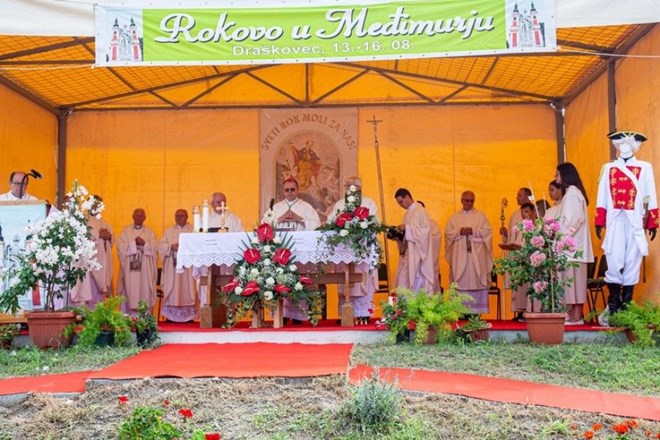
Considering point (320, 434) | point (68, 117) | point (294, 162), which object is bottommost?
point (320, 434)

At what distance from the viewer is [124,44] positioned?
25.5 ft

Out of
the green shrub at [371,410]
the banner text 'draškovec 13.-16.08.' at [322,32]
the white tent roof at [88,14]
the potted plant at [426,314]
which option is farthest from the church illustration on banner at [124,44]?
the green shrub at [371,410]

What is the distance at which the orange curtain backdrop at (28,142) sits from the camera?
11.4m

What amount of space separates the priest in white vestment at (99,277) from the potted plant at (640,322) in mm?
7487

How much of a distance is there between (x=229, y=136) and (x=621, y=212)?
6.95 metres

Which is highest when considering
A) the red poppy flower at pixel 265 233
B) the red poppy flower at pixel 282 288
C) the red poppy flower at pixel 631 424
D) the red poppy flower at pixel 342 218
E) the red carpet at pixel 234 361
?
the red poppy flower at pixel 342 218

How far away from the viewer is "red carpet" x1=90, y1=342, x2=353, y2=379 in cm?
587

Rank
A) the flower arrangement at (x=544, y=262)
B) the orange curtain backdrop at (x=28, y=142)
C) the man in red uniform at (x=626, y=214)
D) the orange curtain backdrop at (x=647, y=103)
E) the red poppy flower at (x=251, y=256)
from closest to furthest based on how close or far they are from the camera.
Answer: the flower arrangement at (x=544, y=262) → the man in red uniform at (x=626, y=214) → the red poppy flower at (x=251, y=256) → the orange curtain backdrop at (x=647, y=103) → the orange curtain backdrop at (x=28, y=142)

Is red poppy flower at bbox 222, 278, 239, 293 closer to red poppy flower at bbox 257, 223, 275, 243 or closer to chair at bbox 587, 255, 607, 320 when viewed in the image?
red poppy flower at bbox 257, 223, 275, 243

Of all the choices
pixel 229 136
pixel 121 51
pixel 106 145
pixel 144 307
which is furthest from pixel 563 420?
pixel 106 145

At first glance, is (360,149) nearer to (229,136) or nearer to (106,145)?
(229,136)

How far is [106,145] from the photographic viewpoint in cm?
1328

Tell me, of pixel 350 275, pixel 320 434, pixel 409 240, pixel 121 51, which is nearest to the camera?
pixel 320 434

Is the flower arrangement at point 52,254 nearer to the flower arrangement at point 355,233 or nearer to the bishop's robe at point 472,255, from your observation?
the flower arrangement at point 355,233
